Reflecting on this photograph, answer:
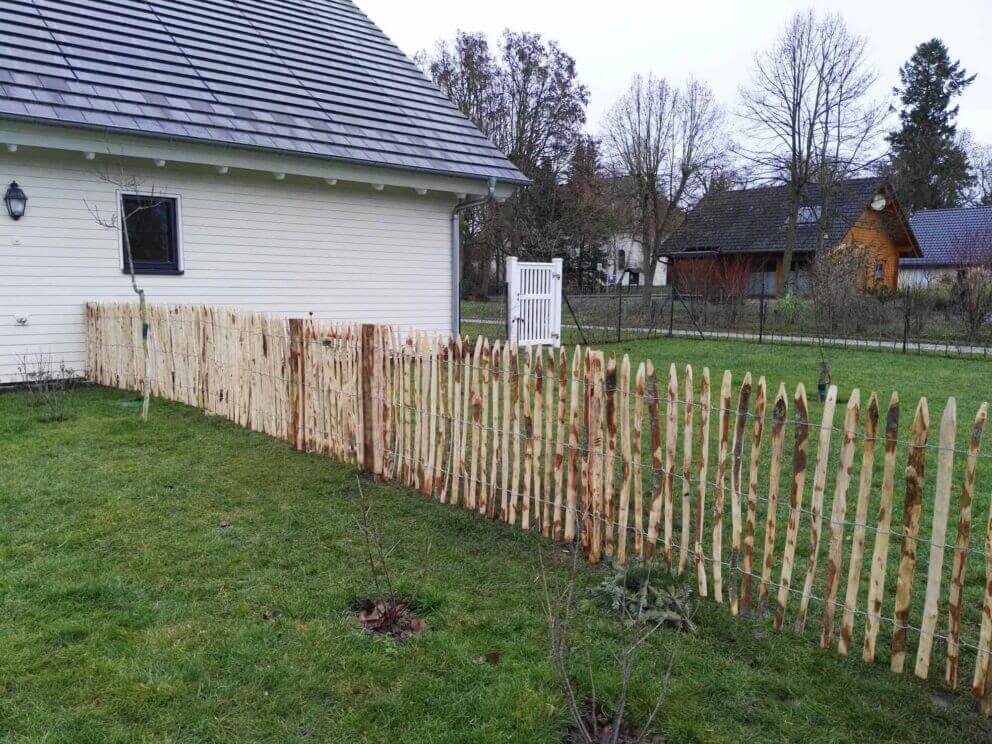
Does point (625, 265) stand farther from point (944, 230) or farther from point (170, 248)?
point (170, 248)

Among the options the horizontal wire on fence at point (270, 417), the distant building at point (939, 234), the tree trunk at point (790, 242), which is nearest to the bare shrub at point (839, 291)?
the tree trunk at point (790, 242)

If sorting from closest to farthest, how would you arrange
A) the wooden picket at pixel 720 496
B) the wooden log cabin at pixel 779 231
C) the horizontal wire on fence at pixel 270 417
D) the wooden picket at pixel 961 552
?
1. the wooden picket at pixel 961 552
2. the wooden picket at pixel 720 496
3. the horizontal wire on fence at pixel 270 417
4. the wooden log cabin at pixel 779 231

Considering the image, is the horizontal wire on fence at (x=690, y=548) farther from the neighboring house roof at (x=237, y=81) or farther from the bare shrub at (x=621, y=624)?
the neighboring house roof at (x=237, y=81)

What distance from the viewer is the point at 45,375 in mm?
8977

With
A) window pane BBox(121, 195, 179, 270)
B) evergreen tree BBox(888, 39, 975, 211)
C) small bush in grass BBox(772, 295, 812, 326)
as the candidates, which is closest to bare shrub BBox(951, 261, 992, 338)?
small bush in grass BBox(772, 295, 812, 326)

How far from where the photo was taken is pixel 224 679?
9.66ft

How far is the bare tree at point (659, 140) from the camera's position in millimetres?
32156

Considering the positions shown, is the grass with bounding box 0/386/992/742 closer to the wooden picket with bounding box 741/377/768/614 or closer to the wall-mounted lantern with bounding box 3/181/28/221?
the wooden picket with bounding box 741/377/768/614

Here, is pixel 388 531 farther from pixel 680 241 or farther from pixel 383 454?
pixel 680 241

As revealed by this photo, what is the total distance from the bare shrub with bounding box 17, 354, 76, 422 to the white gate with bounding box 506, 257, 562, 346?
753 cm

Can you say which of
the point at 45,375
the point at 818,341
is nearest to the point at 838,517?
the point at 45,375

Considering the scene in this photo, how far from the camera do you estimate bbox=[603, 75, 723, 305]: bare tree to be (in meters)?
32.2

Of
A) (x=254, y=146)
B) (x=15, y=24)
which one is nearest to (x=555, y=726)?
(x=254, y=146)

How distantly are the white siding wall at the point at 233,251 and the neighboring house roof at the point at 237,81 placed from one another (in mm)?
694
